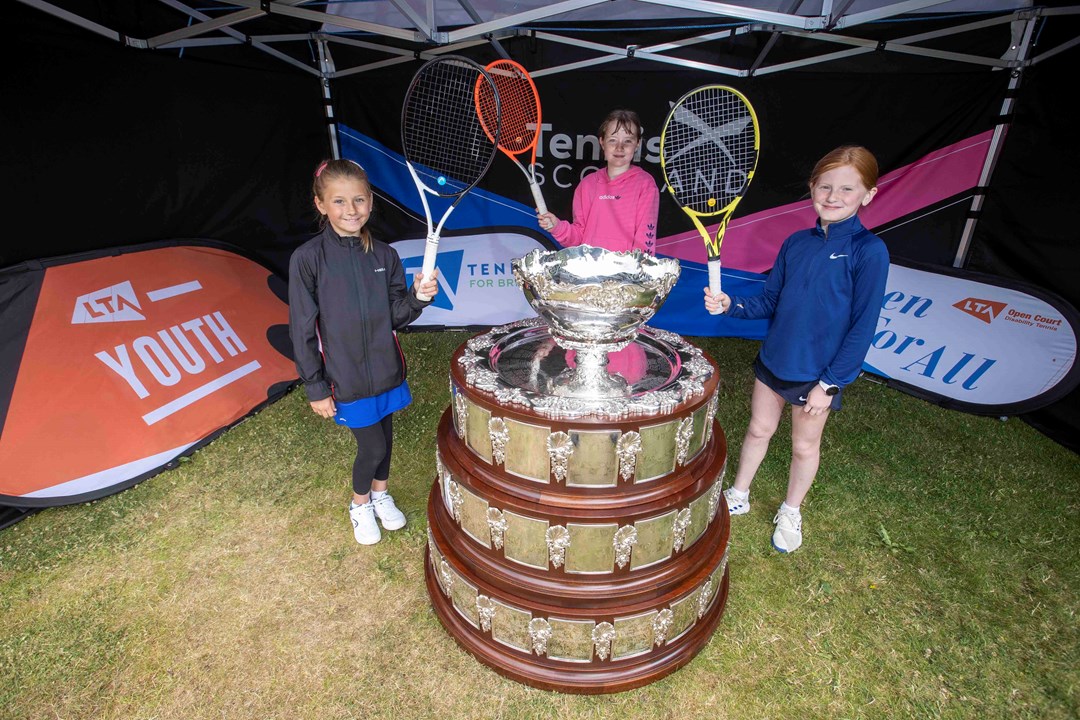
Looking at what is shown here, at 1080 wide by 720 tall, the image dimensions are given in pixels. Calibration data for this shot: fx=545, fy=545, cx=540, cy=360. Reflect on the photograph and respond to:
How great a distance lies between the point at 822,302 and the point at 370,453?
2.20 metres

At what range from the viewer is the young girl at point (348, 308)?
230 cm

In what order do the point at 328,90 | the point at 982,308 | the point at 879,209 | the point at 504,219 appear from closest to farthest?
the point at 982,308 → the point at 879,209 → the point at 328,90 → the point at 504,219

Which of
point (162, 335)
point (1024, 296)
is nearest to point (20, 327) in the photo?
point (162, 335)

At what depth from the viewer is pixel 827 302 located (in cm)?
232

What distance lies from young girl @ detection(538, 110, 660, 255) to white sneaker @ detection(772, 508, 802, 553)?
1.69 m

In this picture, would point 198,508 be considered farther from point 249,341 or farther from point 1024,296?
point 1024,296

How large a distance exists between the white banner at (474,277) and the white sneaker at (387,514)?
288cm

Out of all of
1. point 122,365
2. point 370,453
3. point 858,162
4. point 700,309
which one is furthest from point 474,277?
point 858,162

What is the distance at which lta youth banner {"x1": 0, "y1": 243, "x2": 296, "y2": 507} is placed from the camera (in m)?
3.04

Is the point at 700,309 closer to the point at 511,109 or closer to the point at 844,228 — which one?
the point at 511,109

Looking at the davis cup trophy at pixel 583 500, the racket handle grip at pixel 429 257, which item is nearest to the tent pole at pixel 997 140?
the davis cup trophy at pixel 583 500

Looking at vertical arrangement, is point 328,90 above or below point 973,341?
above

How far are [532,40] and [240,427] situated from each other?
3.86 metres

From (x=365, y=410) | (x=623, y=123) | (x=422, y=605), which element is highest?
(x=623, y=123)
